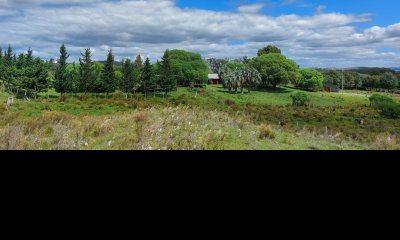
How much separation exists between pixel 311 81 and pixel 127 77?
73.1ft

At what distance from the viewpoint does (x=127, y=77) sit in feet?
28.1

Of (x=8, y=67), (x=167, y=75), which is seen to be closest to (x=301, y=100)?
(x=167, y=75)

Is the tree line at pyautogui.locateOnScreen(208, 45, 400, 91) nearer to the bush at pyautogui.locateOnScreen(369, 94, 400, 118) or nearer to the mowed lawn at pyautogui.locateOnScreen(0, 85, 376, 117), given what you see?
the mowed lawn at pyautogui.locateOnScreen(0, 85, 376, 117)

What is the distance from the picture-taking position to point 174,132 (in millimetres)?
3377

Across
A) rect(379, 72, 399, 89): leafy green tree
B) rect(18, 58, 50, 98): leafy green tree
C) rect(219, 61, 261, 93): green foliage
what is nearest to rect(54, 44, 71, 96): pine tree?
rect(18, 58, 50, 98): leafy green tree

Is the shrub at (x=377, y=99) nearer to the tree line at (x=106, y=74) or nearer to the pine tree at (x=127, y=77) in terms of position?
the tree line at (x=106, y=74)

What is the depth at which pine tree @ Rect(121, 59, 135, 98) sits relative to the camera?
8.20 metres

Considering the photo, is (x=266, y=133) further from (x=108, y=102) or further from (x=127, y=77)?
(x=127, y=77)

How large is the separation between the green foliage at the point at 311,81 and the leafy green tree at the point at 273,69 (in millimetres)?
748

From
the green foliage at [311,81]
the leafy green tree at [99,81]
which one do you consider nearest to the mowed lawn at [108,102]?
the leafy green tree at [99,81]

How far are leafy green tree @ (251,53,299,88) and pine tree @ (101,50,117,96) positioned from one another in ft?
62.7
